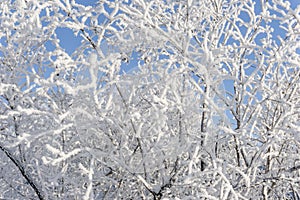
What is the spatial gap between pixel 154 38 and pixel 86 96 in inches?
27.4

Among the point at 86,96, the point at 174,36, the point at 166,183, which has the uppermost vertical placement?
the point at 174,36

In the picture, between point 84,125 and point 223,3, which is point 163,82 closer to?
point 84,125

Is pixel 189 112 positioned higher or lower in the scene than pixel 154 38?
lower

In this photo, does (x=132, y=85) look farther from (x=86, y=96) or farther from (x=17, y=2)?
(x=17, y=2)

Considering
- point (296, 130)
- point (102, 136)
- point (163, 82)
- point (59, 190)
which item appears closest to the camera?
point (296, 130)

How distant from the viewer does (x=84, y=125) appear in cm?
282

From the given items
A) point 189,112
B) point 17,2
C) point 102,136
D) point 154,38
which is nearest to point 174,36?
point 154,38

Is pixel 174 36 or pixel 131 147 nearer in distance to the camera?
pixel 174 36

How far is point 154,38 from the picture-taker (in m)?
2.83

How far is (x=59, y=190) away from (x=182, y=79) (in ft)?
7.39

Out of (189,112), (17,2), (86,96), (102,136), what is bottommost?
(102,136)

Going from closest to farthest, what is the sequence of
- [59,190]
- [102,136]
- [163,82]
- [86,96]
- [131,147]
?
1. [163,82]
2. [86,96]
3. [102,136]
4. [131,147]
5. [59,190]

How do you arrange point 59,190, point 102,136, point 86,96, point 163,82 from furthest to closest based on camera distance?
point 59,190
point 102,136
point 86,96
point 163,82

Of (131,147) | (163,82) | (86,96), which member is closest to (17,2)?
(86,96)
